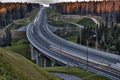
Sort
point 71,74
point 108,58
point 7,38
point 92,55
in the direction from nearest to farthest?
point 71,74, point 108,58, point 92,55, point 7,38

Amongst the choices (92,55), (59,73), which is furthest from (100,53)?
(59,73)

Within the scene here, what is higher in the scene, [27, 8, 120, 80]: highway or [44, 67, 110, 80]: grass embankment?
[44, 67, 110, 80]: grass embankment

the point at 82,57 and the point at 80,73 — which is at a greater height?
the point at 80,73

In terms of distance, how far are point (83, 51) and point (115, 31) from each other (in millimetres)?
39443

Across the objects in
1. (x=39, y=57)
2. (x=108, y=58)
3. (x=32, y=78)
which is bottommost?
(x=39, y=57)

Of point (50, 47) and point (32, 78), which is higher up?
point (32, 78)

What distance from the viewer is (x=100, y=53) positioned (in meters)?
109

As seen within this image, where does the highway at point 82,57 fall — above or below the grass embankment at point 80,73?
below

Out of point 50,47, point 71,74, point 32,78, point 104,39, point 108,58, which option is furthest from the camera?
point 104,39

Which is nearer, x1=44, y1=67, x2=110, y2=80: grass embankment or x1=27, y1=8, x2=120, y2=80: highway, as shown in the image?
x1=44, y1=67, x2=110, y2=80: grass embankment

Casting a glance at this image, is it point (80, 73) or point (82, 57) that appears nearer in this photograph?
point (80, 73)

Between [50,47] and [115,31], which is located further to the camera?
[115,31]

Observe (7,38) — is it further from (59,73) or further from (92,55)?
(59,73)

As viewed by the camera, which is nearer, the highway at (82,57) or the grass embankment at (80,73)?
the grass embankment at (80,73)
